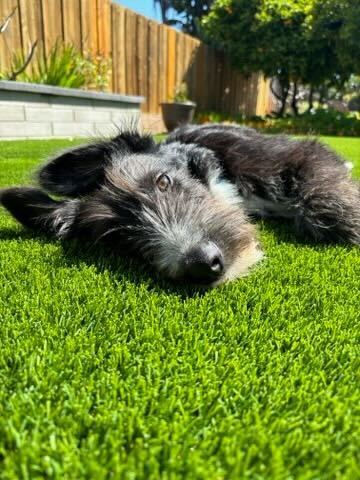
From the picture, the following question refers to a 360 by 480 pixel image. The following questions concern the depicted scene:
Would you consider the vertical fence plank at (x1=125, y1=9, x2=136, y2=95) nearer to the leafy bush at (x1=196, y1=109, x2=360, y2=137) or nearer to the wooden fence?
the wooden fence

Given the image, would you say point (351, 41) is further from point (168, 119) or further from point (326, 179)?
point (326, 179)

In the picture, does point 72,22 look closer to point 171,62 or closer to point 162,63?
point 162,63

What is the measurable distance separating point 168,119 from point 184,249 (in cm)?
1300

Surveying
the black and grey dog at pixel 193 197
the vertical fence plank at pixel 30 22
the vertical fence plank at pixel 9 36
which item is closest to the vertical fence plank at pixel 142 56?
the vertical fence plank at pixel 30 22

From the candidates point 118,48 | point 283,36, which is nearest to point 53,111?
point 118,48

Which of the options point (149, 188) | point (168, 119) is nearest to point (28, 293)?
point (149, 188)

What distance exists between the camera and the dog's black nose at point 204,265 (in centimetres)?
209

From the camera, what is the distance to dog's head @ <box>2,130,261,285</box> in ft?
7.43

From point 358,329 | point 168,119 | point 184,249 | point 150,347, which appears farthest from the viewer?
point 168,119

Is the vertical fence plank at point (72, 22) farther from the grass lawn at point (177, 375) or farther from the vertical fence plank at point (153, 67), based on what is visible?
the grass lawn at point (177, 375)

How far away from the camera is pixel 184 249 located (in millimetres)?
2242

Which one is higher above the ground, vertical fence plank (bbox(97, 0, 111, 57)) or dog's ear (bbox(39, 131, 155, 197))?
vertical fence plank (bbox(97, 0, 111, 57))

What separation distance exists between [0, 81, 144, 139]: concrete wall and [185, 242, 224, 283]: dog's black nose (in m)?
5.96

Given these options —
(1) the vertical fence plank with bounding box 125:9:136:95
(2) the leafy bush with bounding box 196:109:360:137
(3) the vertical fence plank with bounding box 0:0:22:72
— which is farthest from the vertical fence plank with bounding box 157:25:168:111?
(3) the vertical fence plank with bounding box 0:0:22:72
